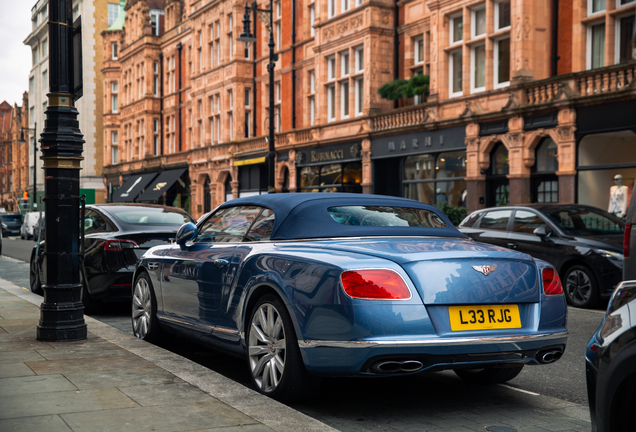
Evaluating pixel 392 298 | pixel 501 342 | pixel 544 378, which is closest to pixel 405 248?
pixel 392 298

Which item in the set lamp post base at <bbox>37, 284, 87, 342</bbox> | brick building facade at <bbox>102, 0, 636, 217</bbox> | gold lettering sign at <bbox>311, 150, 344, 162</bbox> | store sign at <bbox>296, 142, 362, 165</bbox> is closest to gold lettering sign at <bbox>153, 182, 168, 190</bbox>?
brick building facade at <bbox>102, 0, 636, 217</bbox>

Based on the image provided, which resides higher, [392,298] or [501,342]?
[392,298]

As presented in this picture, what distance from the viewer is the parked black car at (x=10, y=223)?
159 ft

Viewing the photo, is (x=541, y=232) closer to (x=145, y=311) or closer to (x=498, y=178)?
(x=145, y=311)

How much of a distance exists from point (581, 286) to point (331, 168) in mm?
17210

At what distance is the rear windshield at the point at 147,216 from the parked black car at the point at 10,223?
137ft

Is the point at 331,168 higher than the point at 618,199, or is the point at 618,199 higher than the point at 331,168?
the point at 331,168

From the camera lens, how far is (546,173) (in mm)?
18766

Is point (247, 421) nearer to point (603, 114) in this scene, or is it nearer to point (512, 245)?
point (512, 245)

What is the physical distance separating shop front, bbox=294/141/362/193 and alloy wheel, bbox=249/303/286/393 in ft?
67.3

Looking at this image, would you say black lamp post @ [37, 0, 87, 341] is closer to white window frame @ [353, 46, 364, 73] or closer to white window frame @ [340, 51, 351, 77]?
white window frame @ [353, 46, 364, 73]

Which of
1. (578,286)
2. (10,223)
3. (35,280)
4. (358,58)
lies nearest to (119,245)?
(35,280)

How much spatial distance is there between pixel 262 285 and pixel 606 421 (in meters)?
2.80

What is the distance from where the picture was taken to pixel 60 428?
3906mm
